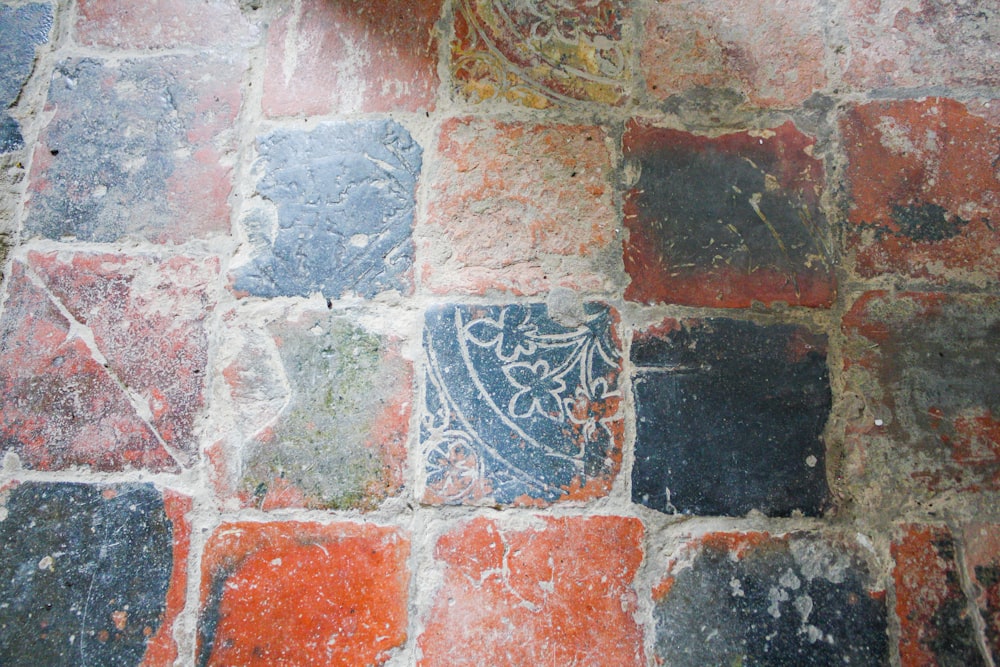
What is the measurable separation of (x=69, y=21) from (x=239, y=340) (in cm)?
89

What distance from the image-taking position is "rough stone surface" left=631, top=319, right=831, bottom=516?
119 cm

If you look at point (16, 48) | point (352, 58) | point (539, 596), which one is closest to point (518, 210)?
point (352, 58)

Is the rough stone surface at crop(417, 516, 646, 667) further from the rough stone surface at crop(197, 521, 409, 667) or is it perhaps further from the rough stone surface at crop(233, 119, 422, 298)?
the rough stone surface at crop(233, 119, 422, 298)

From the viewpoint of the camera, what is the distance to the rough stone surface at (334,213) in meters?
1.27

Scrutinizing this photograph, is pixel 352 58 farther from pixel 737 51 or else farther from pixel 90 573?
pixel 90 573

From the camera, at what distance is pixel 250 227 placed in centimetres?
130

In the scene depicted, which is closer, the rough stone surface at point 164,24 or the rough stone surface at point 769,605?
the rough stone surface at point 769,605

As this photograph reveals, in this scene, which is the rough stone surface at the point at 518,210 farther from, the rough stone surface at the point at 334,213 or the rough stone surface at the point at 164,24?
the rough stone surface at the point at 164,24

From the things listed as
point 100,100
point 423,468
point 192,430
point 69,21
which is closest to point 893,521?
point 423,468

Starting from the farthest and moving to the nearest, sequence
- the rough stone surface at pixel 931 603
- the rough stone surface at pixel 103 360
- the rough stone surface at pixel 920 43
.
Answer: the rough stone surface at pixel 920 43
the rough stone surface at pixel 103 360
the rough stone surface at pixel 931 603

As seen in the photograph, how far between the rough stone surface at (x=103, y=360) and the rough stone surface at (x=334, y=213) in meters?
0.16

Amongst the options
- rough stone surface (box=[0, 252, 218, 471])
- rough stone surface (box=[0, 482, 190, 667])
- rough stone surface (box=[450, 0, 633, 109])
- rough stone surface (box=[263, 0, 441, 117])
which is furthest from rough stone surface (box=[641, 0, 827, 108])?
rough stone surface (box=[0, 482, 190, 667])

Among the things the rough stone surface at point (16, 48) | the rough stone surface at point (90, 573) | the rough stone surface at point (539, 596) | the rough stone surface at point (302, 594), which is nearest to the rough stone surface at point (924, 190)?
the rough stone surface at point (539, 596)

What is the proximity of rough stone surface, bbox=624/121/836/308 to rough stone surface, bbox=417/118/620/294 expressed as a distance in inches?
3.0
